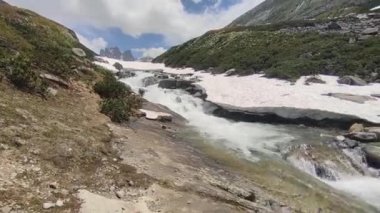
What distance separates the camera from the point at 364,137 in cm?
2547

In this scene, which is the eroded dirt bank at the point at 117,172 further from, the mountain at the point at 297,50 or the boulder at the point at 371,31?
the boulder at the point at 371,31

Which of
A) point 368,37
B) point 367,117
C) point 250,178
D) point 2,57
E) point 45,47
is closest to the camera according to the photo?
point 250,178

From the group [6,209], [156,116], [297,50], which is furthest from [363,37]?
[6,209]

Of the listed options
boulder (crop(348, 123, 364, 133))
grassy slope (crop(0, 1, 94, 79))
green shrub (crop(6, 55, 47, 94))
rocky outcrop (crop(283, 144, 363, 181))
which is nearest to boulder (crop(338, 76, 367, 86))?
boulder (crop(348, 123, 364, 133))

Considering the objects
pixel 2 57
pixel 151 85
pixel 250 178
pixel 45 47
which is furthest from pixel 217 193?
pixel 151 85

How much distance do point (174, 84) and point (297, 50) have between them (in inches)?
817

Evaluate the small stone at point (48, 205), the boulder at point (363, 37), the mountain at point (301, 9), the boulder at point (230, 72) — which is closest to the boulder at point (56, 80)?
the small stone at point (48, 205)

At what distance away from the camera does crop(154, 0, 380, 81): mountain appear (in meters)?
47.8

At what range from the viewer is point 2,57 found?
20625 millimetres

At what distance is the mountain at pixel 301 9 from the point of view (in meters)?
115

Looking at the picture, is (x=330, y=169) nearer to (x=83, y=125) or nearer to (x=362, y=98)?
(x=83, y=125)

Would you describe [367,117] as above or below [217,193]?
above

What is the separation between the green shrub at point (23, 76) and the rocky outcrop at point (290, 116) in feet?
51.5

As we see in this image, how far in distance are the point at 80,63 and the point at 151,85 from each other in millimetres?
17142
